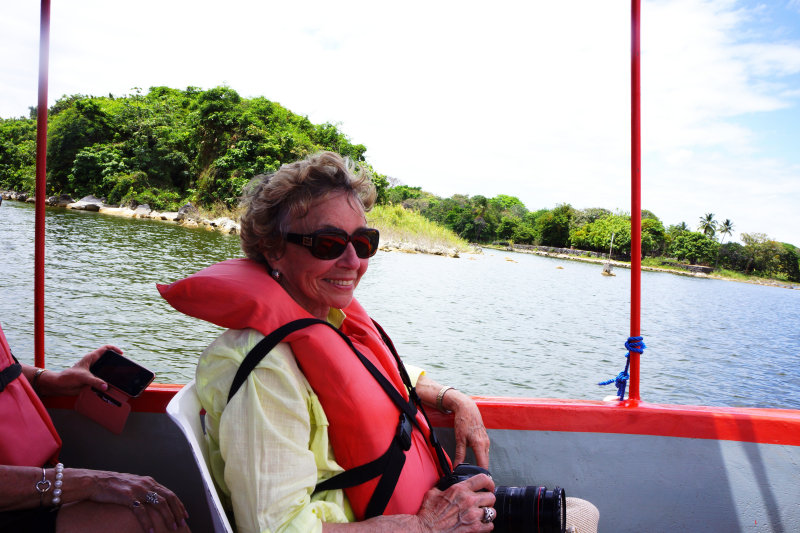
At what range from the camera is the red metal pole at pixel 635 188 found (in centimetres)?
157

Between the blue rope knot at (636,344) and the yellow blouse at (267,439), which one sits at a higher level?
the blue rope knot at (636,344)

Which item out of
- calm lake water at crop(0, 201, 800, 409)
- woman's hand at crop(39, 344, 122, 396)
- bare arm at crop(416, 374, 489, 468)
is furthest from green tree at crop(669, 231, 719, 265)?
woman's hand at crop(39, 344, 122, 396)

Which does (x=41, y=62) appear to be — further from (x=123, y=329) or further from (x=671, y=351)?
(x=671, y=351)

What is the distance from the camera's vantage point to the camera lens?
119 cm

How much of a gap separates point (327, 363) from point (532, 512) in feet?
1.91

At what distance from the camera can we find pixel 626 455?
156 cm

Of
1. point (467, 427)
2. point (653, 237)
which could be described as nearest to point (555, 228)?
point (653, 237)

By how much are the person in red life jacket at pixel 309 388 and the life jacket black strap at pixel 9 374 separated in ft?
1.17

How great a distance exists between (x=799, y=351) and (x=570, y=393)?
38.0 feet

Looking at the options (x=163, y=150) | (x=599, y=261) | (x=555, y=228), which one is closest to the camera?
(x=163, y=150)

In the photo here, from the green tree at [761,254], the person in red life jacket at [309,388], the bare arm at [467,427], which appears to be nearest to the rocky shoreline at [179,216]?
the bare arm at [467,427]

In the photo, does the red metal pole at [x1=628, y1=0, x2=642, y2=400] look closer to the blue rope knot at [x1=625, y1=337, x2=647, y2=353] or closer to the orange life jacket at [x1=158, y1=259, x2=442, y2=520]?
the blue rope knot at [x1=625, y1=337, x2=647, y2=353]

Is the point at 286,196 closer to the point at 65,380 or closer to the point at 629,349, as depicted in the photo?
the point at 65,380

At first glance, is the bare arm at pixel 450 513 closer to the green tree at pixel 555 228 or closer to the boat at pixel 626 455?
the boat at pixel 626 455
